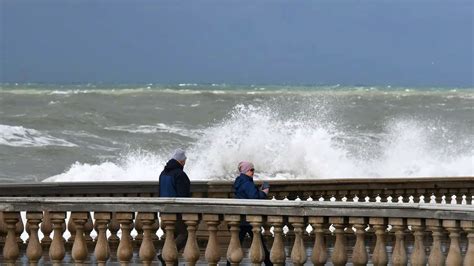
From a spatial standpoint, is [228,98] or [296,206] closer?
[296,206]

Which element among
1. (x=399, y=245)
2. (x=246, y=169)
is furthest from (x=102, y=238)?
(x=399, y=245)

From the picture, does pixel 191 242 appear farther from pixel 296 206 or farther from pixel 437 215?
pixel 437 215

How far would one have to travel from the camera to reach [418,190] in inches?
573

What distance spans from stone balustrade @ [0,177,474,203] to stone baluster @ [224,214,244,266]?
3.27 m

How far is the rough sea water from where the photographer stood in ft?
105

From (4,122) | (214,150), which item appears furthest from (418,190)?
(4,122)

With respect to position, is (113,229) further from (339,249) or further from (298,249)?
(339,249)

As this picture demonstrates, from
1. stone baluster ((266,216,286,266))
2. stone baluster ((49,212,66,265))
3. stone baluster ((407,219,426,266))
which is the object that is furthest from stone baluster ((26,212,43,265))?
stone baluster ((407,219,426,266))

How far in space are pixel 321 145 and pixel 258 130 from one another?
7.25 feet

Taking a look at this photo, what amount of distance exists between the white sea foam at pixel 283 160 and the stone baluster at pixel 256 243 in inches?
766

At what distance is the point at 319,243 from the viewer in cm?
970

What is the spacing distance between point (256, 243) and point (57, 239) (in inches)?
57.5

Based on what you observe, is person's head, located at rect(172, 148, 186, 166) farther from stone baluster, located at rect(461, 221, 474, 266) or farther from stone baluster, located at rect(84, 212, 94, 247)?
stone baluster, located at rect(461, 221, 474, 266)

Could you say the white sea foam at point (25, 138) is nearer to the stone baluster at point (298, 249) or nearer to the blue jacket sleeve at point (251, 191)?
the blue jacket sleeve at point (251, 191)
